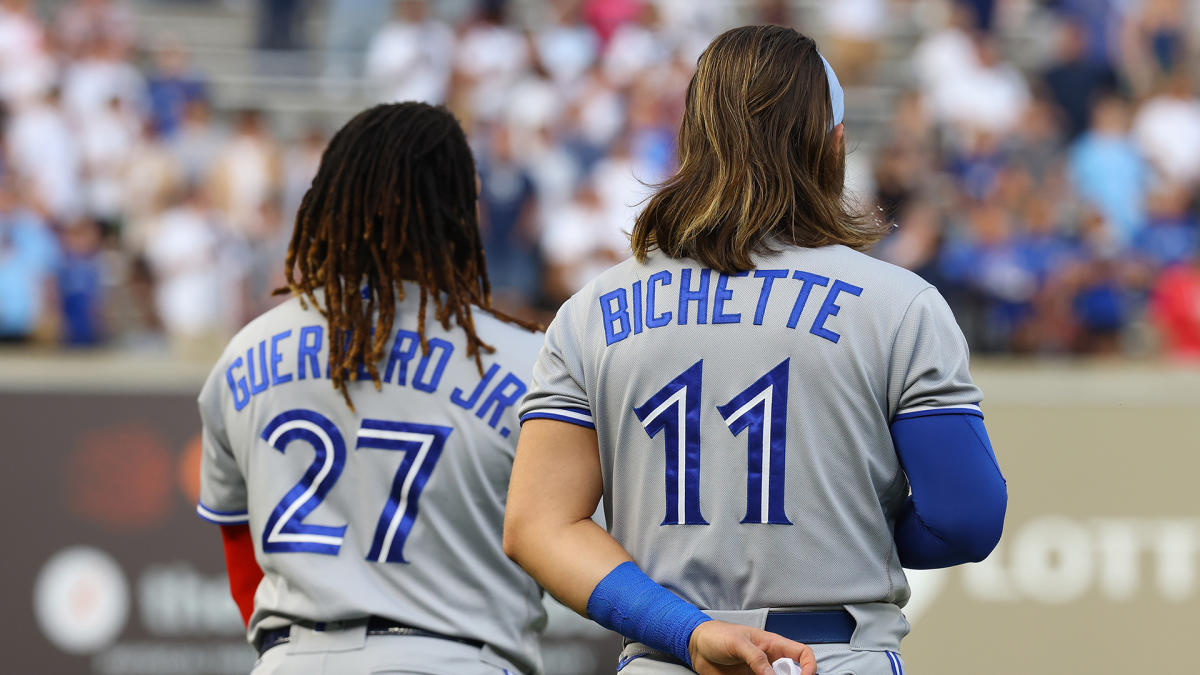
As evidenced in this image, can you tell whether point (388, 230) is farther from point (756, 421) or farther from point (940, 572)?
point (940, 572)

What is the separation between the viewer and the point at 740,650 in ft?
6.90

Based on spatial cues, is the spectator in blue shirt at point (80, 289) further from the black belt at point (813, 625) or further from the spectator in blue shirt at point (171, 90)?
the black belt at point (813, 625)

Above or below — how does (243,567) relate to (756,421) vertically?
below

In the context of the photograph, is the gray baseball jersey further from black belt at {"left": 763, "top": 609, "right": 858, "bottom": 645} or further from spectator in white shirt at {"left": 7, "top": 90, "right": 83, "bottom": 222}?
spectator in white shirt at {"left": 7, "top": 90, "right": 83, "bottom": 222}

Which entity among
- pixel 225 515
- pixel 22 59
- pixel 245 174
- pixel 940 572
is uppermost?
pixel 22 59

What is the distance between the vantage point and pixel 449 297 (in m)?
3.00

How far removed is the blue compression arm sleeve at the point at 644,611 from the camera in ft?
7.18

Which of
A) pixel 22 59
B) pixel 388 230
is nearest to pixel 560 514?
pixel 388 230

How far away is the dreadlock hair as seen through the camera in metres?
2.97

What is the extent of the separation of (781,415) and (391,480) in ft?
3.09

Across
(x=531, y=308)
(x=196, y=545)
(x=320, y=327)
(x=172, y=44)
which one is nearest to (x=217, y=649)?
(x=196, y=545)

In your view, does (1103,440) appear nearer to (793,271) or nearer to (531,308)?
(531,308)

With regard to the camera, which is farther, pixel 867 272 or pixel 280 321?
pixel 280 321

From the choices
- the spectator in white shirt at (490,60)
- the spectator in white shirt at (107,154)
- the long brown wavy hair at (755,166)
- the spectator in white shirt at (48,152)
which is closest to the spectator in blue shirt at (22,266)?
the spectator in white shirt at (48,152)
